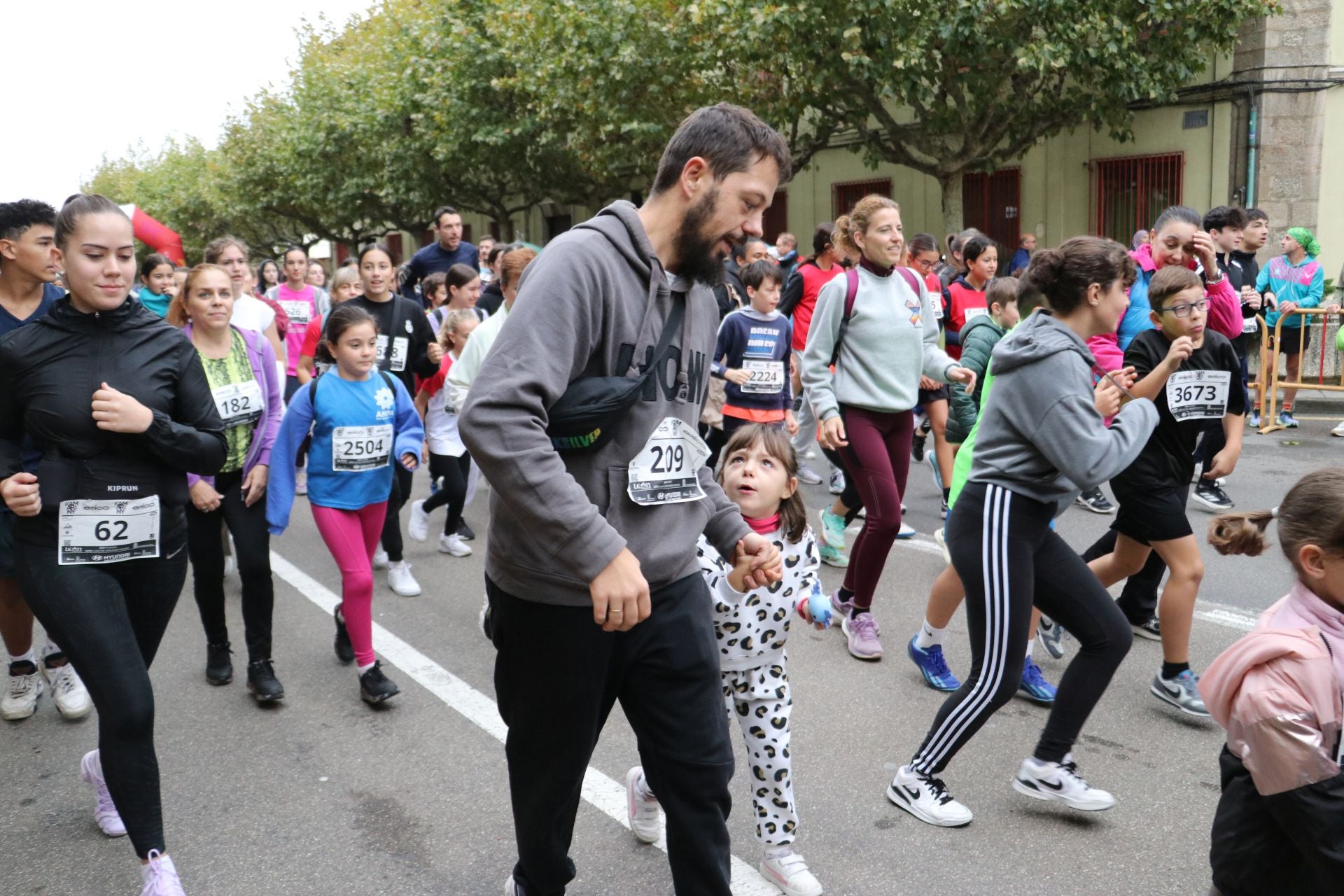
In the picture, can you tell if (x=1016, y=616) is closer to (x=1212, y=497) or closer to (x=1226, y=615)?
(x=1226, y=615)

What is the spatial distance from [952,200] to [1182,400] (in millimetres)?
14516

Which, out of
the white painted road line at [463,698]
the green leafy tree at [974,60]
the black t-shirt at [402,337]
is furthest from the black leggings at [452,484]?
the green leafy tree at [974,60]

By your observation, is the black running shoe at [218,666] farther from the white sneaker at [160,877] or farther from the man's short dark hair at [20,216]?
the white sneaker at [160,877]

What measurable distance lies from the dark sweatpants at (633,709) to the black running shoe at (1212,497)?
6.55 meters

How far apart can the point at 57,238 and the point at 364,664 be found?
7.45 ft

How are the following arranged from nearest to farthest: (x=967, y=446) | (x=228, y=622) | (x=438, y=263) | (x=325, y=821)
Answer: (x=325, y=821) → (x=967, y=446) → (x=228, y=622) → (x=438, y=263)

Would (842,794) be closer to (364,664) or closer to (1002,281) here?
(364,664)

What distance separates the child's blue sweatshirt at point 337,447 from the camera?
515 cm

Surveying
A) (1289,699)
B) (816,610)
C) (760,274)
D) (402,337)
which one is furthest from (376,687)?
(760,274)

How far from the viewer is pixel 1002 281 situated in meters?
7.75

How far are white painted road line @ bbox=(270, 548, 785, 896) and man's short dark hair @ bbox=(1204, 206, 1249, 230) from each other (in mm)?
6723

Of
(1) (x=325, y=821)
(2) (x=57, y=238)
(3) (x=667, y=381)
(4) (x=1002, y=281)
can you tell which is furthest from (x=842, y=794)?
(4) (x=1002, y=281)

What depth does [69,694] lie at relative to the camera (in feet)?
16.5

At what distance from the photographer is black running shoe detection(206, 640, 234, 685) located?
5.37m
